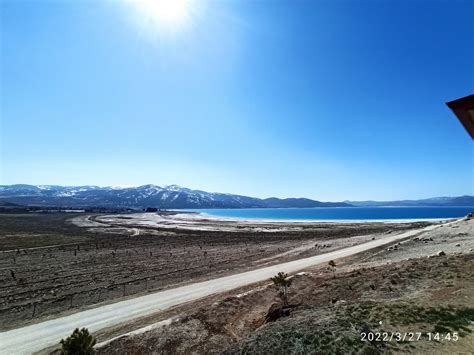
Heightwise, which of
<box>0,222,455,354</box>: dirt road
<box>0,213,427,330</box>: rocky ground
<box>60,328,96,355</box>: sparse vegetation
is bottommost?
<box>0,213,427,330</box>: rocky ground

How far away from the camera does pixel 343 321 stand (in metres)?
10.4

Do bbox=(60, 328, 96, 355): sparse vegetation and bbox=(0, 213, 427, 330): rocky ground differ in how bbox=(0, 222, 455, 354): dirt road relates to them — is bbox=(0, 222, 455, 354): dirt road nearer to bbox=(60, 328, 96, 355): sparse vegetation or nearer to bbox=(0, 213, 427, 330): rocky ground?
bbox=(0, 213, 427, 330): rocky ground

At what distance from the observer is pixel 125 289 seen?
90.7ft

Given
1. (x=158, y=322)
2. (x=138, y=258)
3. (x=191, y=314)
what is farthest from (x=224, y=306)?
(x=138, y=258)

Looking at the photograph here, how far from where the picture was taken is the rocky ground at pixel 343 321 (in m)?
8.86

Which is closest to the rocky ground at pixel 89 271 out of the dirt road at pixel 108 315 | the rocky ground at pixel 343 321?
the dirt road at pixel 108 315

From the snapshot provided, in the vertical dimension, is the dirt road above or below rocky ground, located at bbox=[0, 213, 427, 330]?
above

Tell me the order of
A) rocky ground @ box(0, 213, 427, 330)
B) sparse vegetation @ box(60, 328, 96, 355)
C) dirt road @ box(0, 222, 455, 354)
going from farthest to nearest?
rocky ground @ box(0, 213, 427, 330) < dirt road @ box(0, 222, 455, 354) < sparse vegetation @ box(60, 328, 96, 355)

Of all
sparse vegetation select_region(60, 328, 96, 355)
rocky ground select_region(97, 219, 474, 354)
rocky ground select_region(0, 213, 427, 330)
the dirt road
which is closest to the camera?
rocky ground select_region(97, 219, 474, 354)

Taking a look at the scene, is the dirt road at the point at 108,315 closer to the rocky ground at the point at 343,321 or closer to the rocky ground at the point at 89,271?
the rocky ground at the point at 89,271

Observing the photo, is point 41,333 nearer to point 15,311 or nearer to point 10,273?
point 15,311

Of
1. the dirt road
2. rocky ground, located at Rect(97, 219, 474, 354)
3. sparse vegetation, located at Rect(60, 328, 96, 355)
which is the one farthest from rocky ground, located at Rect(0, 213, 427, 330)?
sparse vegetation, located at Rect(60, 328, 96, 355)

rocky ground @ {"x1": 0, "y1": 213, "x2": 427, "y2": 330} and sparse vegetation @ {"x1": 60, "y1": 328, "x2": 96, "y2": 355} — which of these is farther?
rocky ground @ {"x1": 0, "y1": 213, "x2": 427, "y2": 330}

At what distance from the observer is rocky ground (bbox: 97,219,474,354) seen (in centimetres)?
886
